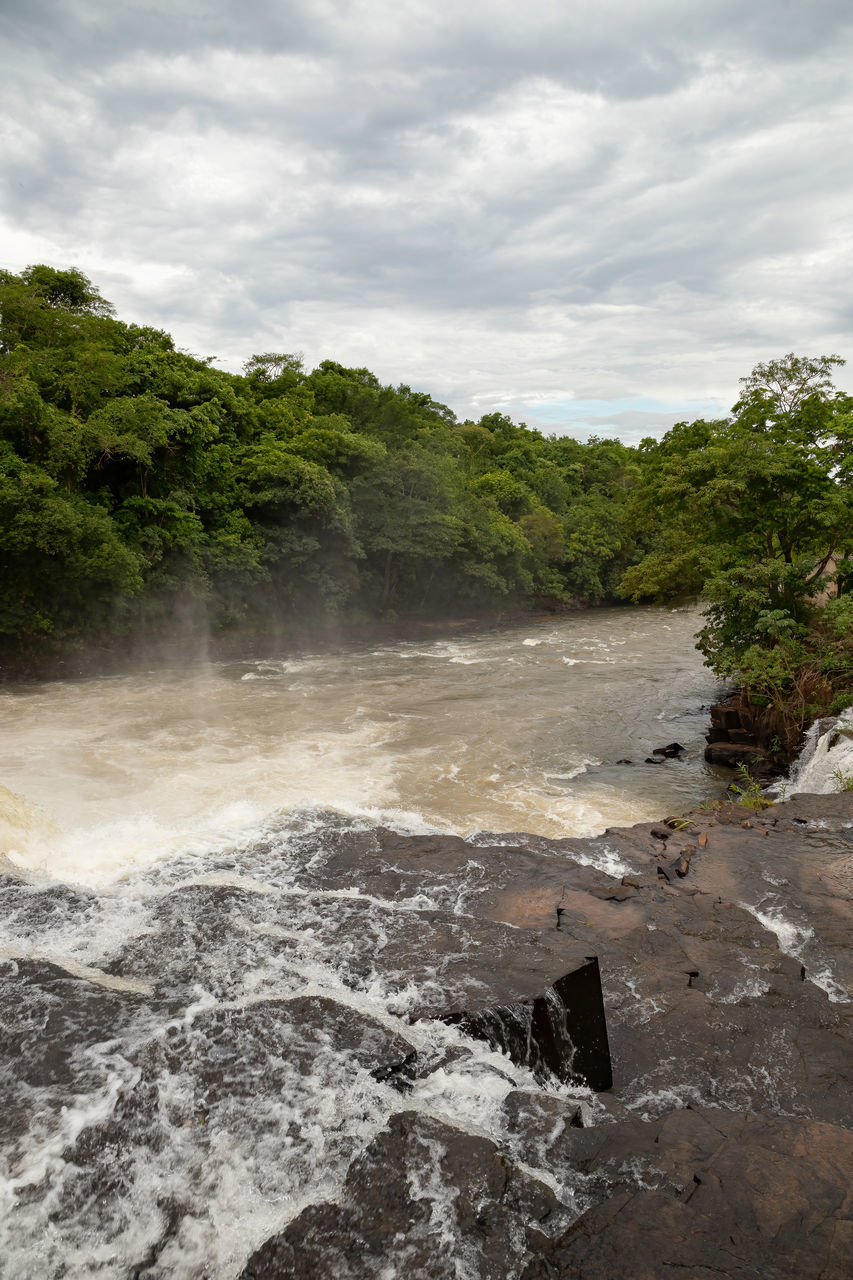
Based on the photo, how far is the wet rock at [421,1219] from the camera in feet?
10.9

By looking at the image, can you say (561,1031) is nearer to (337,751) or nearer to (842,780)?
(842,780)

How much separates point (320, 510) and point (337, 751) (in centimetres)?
1530

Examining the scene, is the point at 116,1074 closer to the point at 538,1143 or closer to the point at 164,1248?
the point at 164,1248

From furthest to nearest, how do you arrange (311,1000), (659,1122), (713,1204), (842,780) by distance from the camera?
(842,780) → (311,1000) → (659,1122) → (713,1204)

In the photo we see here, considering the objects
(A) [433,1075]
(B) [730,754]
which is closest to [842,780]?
(B) [730,754]

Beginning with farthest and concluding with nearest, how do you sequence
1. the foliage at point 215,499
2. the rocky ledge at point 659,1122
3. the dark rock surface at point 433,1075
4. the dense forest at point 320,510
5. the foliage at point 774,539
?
the foliage at point 215,499, the dense forest at point 320,510, the foliage at point 774,539, the dark rock surface at point 433,1075, the rocky ledge at point 659,1122

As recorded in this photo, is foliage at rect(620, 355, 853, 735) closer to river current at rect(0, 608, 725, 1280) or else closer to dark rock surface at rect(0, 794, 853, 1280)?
river current at rect(0, 608, 725, 1280)

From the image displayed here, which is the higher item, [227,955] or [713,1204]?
[713,1204]

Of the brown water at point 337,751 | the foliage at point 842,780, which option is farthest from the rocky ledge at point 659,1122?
the brown water at point 337,751

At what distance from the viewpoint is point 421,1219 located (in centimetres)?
354

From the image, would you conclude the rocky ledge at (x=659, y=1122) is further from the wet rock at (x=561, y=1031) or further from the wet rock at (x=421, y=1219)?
the wet rock at (x=561, y=1031)

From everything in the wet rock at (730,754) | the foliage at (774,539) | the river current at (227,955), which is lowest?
the wet rock at (730,754)

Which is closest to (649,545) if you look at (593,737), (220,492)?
(220,492)

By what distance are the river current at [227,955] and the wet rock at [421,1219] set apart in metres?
0.06
